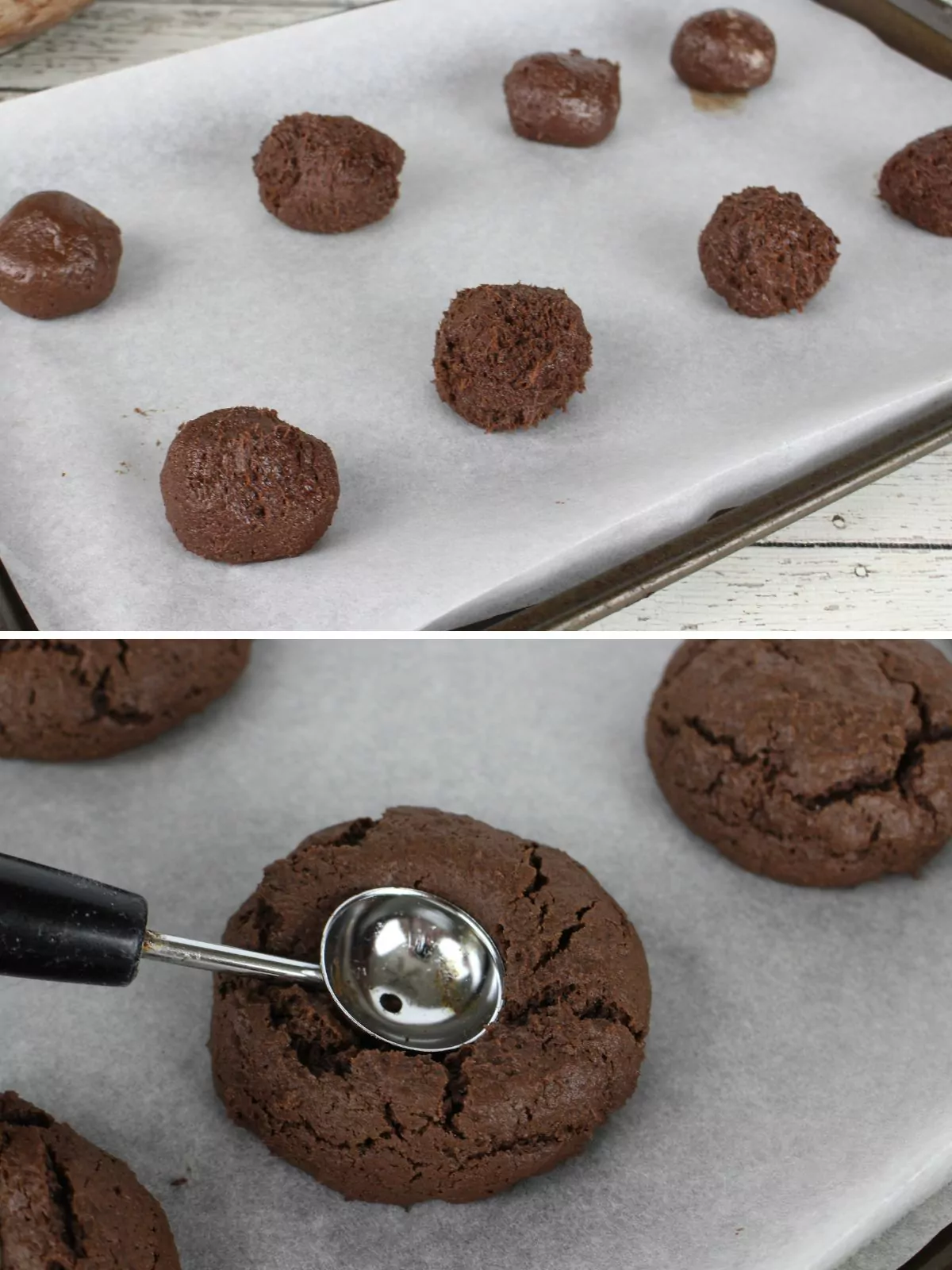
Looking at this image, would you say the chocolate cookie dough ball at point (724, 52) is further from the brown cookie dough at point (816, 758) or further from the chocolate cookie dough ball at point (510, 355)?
the brown cookie dough at point (816, 758)

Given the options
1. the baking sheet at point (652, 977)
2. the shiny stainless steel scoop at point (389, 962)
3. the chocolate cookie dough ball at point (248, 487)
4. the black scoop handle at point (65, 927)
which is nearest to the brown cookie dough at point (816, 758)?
the baking sheet at point (652, 977)

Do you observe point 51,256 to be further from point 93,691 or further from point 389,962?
point 389,962

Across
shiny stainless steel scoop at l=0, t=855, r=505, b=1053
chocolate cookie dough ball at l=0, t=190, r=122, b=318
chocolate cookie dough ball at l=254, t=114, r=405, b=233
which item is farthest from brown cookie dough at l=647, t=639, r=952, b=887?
chocolate cookie dough ball at l=0, t=190, r=122, b=318

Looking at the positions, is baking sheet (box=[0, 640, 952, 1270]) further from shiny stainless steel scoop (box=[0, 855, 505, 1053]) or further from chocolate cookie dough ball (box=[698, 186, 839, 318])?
chocolate cookie dough ball (box=[698, 186, 839, 318])

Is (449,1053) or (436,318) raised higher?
(436,318)

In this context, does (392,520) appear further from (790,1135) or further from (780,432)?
(790,1135)

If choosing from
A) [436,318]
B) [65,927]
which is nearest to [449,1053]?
[65,927]
